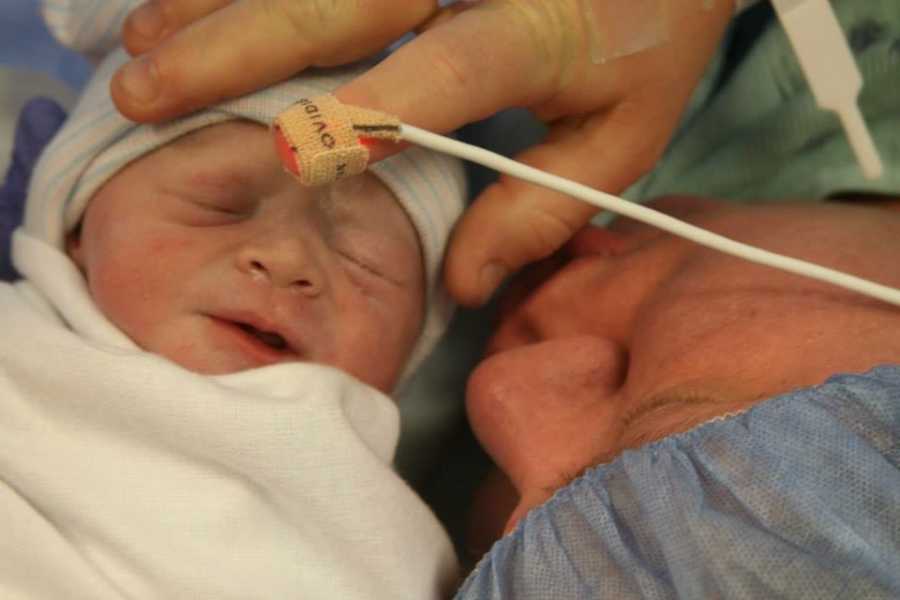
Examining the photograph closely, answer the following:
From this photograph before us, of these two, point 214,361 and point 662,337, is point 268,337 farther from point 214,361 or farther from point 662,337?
point 662,337

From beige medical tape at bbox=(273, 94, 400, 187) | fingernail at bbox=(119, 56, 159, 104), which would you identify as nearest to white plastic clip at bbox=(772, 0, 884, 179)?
beige medical tape at bbox=(273, 94, 400, 187)

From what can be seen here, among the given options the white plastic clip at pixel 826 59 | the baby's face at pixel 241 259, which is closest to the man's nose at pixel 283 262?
the baby's face at pixel 241 259

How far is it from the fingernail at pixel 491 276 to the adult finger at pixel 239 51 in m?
0.24

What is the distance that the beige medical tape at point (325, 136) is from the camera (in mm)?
593

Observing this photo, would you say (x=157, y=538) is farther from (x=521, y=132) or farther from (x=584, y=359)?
(x=521, y=132)

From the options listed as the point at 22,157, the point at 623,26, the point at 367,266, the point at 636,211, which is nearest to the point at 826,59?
the point at 623,26

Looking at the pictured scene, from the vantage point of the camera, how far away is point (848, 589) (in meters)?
0.49

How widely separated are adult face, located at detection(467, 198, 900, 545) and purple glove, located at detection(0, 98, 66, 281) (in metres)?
0.54

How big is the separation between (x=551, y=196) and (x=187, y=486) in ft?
1.29

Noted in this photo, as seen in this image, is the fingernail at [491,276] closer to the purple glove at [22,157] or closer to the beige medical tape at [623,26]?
the beige medical tape at [623,26]

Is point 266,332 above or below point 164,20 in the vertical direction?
below

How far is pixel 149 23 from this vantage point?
0.87m

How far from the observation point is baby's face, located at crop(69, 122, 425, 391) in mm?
801

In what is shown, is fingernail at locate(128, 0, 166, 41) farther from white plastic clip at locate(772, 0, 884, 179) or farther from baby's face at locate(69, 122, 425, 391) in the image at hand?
white plastic clip at locate(772, 0, 884, 179)
